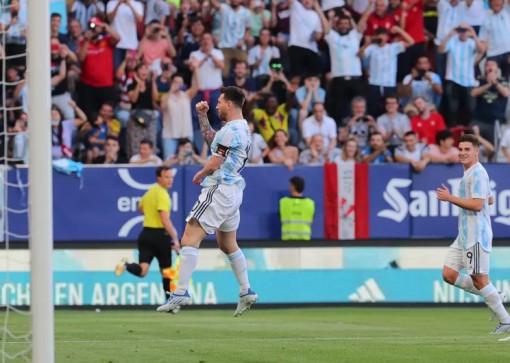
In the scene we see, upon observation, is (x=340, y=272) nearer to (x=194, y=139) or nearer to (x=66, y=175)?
(x=194, y=139)

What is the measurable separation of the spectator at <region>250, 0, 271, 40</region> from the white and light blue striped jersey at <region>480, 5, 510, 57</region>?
3851 mm

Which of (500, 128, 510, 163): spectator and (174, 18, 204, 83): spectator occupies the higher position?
(174, 18, 204, 83): spectator

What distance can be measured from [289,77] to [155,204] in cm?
469

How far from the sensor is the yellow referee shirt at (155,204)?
18062 millimetres

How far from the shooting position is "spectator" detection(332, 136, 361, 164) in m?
20.8

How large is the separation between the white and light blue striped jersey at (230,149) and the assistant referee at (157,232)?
533cm

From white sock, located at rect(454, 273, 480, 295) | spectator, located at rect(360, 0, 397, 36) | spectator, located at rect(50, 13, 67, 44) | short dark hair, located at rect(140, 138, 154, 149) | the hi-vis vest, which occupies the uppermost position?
spectator, located at rect(360, 0, 397, 36)

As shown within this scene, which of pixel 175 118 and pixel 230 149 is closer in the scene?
pixel 230 149

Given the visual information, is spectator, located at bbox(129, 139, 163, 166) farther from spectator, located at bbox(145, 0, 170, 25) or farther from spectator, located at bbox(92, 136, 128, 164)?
spectator, located at bbox(145, 0, 170, 25)

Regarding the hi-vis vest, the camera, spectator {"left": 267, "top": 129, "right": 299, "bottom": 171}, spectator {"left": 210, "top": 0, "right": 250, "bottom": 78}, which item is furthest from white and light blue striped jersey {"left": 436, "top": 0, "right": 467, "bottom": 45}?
the hi-vis vest

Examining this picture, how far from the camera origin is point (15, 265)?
1986 centimetres

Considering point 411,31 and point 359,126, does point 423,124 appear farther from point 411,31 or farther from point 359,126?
point 411,31

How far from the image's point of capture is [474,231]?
1326 centimetres

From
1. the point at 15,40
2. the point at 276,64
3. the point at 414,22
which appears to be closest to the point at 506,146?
the point at 414,22
